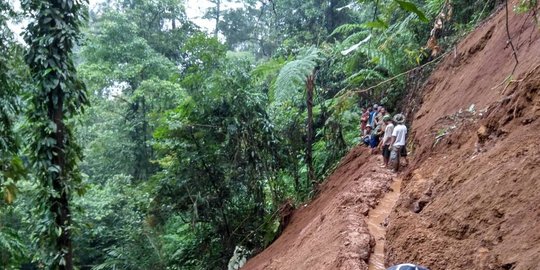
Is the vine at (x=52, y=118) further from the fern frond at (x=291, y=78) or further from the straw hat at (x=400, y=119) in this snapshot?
the straw hat at (x=400, y=119)

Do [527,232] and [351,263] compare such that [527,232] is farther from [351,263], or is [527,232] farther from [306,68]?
[306,68]

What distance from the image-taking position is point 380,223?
4.80 m

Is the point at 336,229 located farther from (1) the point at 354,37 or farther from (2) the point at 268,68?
(1) the point at 354,37

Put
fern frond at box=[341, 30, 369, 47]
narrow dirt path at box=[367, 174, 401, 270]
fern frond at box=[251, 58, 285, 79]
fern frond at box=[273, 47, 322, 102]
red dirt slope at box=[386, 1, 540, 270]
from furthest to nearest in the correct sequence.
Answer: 1. fern frond at box=[341, 30, 369, 47]
2. fern frond at box=[251, 58, 285, 79]
3. fern frond at box=[273, 47, 322, 102]
4. narrow dirt path at box=[367, 174, 401, 270]
5. red dirt slope at box=[386, 1, 540, 270]

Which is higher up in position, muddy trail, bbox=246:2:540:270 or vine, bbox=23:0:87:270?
vine, bbox=23:0:87:270

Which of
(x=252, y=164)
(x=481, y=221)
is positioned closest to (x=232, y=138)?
(x=252, y=164)

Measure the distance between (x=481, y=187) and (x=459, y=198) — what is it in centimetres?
22

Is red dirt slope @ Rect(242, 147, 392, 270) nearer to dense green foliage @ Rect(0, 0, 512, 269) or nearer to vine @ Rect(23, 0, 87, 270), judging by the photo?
dense green foliage @ Rect(0, 0, 512, 269)

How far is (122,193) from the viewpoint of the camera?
12.7m

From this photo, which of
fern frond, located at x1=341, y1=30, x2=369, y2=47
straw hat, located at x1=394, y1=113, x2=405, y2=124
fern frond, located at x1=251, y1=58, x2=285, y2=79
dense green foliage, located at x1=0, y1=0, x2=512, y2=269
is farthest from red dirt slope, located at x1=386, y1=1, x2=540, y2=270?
fern frond, located at x1=251, y1=58, x2=285, y2=79

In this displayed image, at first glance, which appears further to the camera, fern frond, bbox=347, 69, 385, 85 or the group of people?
fern frond, bbox=347, 69, 385, 85

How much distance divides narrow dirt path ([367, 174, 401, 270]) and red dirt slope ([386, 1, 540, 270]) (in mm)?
149

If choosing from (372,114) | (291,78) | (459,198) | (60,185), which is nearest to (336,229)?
(459,198)

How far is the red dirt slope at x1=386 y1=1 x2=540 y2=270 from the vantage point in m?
2.81
